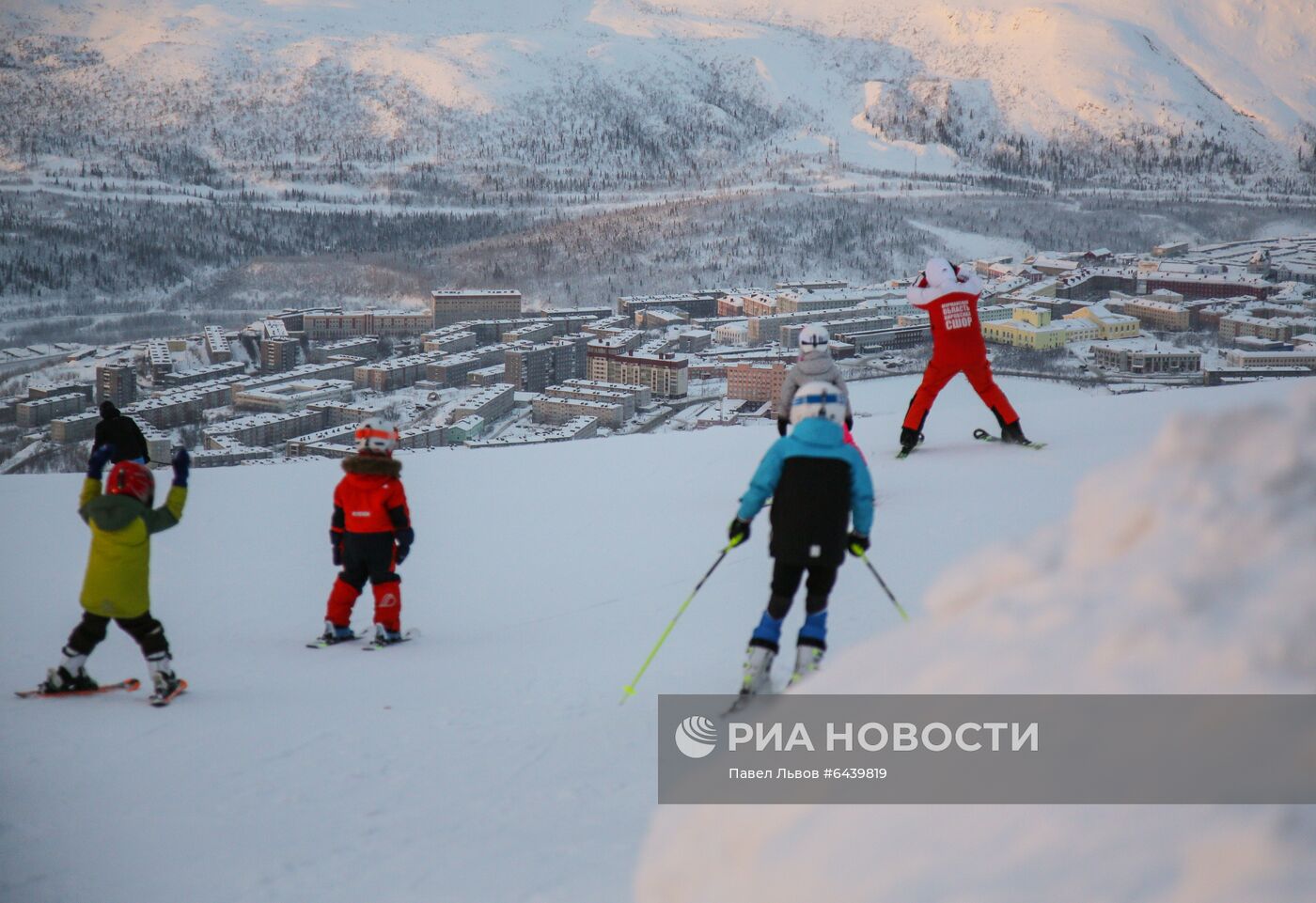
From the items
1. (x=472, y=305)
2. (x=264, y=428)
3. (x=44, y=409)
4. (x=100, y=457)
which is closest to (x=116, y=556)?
(x=100, y=457)

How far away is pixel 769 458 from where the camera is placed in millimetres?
2527

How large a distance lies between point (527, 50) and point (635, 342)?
33495mm

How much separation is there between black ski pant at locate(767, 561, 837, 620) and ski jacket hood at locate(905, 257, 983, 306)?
269cm

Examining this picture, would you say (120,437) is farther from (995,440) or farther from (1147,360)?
(1147,360)

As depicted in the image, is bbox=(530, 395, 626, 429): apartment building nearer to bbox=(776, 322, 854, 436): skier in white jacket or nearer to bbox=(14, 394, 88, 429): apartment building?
bbox=(14, 394, 88, 429): apartment building

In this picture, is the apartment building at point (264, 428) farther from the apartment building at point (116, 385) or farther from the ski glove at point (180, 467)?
the ski glove at point (180, 467)

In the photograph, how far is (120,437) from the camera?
3182 millimetres

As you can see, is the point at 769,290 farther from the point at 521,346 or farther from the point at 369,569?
the point at 369,569

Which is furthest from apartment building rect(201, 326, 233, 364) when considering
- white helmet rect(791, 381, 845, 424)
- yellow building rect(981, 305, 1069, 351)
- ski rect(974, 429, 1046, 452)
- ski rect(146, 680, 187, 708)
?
white helmet rect(791, 381, 845, 424)

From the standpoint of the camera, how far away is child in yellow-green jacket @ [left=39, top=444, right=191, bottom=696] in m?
2.75

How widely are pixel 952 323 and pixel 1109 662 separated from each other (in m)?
A: 3.94

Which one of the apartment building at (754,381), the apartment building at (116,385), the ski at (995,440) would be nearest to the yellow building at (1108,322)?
the apartment building at (754,381)

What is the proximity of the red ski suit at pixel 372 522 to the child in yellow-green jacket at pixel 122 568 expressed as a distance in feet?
1.70

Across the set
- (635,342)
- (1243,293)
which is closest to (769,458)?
(635,342)
